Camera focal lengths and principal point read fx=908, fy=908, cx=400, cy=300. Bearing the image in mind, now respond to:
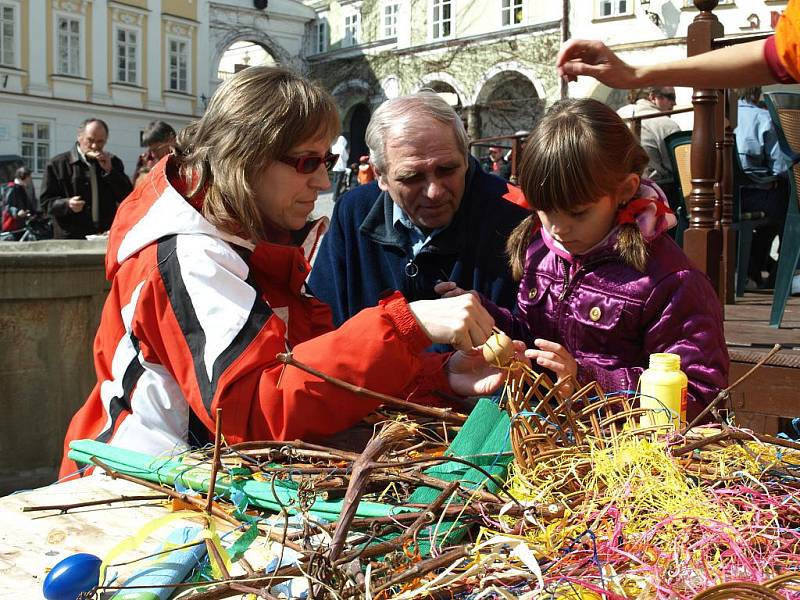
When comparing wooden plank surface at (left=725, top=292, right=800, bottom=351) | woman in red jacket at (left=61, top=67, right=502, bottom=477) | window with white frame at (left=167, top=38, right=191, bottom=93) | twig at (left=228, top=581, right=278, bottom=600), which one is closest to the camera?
twig at (left=228, top=581, right=278, bottom=600)

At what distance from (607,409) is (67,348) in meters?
3.23

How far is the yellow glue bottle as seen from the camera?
1568mm

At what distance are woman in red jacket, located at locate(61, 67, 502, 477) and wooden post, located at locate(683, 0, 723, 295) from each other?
10.1 ft

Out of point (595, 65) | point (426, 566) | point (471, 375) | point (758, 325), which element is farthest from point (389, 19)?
point (426, 566)

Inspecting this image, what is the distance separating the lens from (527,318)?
8.75 ft

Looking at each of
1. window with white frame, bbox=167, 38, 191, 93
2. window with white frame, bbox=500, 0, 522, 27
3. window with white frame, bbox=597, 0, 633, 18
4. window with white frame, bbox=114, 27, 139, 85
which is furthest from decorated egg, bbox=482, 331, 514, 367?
window with white frame, bbox=167, 38, 191, 93

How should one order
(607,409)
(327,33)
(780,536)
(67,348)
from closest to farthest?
(780,536) < (607,409) < (67,348) < (327,33)

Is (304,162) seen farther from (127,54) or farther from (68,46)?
(127,54)

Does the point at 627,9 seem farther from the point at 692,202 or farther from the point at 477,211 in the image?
the point at 477,211

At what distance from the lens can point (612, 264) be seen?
7.93 ft

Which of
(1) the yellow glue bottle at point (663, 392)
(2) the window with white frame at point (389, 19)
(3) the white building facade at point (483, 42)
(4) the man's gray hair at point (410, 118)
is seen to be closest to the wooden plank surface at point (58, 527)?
(1) the yellow glue bottle at point (663, 392)

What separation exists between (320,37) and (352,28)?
2.22 metres

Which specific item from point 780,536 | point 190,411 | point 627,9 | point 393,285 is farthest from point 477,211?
point 627,9

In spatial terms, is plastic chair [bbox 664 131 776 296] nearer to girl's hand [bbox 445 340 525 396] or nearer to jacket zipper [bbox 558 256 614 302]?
jacket zipper [bbox 558 256 614 302]
